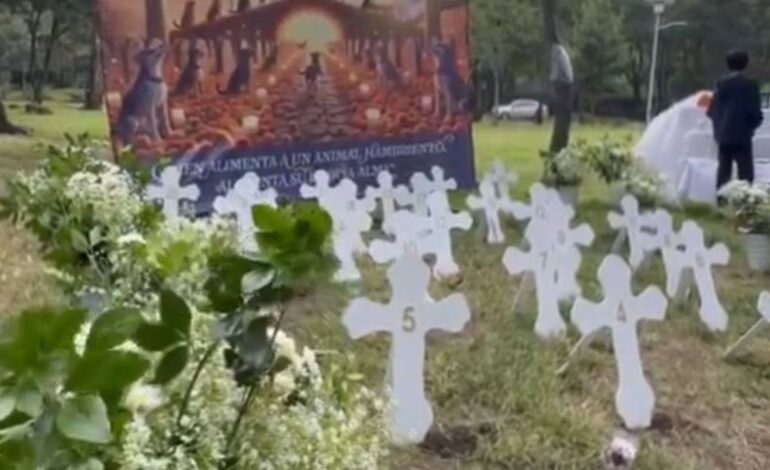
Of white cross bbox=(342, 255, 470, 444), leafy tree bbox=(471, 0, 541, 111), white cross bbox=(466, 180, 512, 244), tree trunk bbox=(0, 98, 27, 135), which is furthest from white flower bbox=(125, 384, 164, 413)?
leafy tree bbox=(471, 0, 541, 111)

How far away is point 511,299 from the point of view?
15.8 ft

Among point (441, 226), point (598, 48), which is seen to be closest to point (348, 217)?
point (441, 226)

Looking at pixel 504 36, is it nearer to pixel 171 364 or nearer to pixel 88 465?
pixel 171 364

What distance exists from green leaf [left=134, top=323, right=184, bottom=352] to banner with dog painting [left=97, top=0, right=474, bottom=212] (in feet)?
18.5

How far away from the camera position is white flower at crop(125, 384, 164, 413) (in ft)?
4.11

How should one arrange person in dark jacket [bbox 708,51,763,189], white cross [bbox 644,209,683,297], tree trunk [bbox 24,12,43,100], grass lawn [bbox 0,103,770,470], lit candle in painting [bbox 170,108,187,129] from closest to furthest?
grass lawn [bbox 0,103,770,470] < white cross [bbox 644,209,683,297] < lit candle in painting [bbox 170,108,187,129] < person in dark jacket [bbox 708,51,763,189] < tree trunk [bbox 24,12,43,100]

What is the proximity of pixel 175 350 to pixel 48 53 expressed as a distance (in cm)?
2697

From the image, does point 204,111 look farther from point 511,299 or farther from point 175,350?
point 175,350

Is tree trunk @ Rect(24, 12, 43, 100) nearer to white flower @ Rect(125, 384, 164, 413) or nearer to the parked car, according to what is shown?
the parked car

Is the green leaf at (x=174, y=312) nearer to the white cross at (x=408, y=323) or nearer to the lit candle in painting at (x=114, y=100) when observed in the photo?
the white cross at (x=408, y=323)

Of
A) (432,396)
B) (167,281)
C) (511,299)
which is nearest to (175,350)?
(167,281)

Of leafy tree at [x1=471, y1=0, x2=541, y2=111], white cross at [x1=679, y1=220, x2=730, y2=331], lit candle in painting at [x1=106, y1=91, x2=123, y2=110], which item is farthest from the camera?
leafy tree at [x1=471, y1=0, x2=541, y2=111]

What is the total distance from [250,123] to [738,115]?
3401mm

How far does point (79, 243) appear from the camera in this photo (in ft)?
9.34
